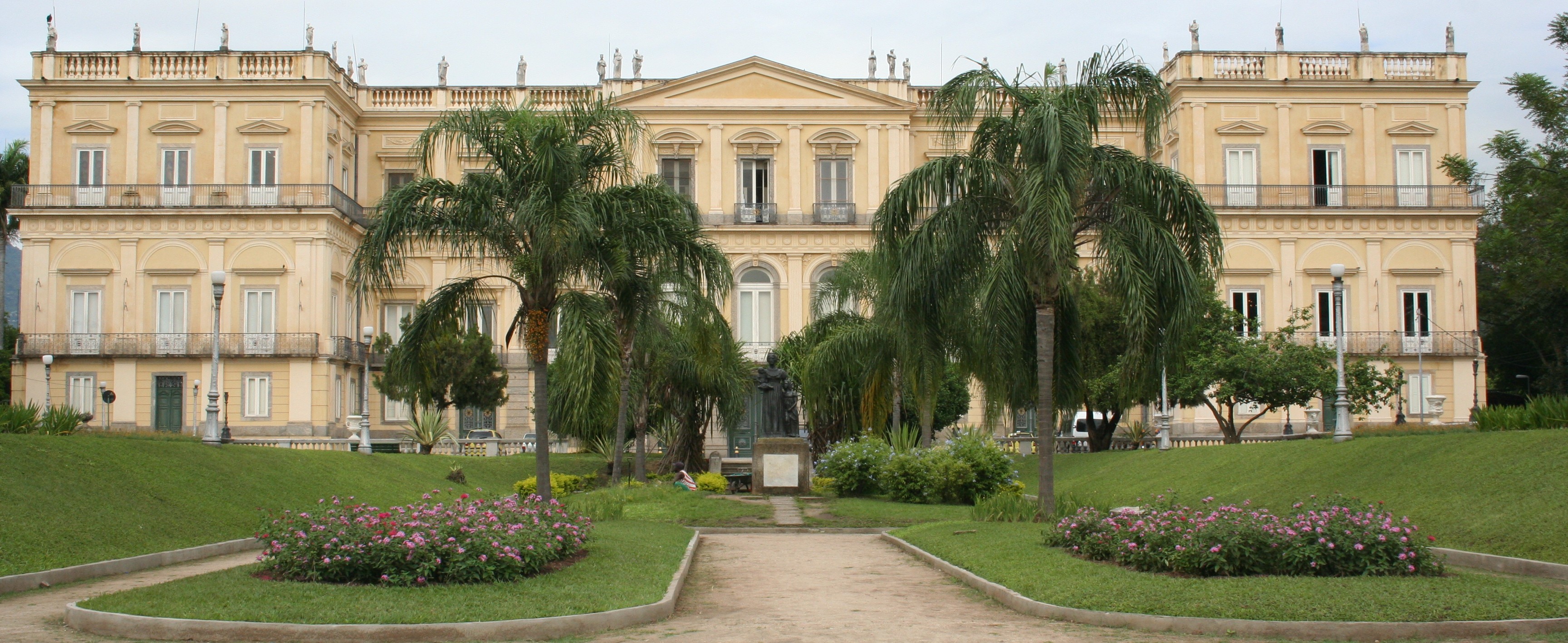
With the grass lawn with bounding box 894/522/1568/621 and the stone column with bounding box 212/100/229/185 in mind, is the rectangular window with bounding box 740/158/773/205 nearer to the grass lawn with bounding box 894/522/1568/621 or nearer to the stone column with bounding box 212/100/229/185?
the stone column with bounding box 212/100/229/185

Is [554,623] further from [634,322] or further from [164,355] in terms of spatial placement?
[164,355]

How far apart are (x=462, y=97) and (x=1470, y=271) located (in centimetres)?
3522

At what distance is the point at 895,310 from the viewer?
17.5 meters

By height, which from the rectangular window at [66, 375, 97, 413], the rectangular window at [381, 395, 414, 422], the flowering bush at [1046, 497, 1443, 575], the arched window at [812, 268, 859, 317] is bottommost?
the flowering bush at [1046, 497, 1443, 575]

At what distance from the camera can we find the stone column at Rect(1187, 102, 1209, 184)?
45875 millimetres

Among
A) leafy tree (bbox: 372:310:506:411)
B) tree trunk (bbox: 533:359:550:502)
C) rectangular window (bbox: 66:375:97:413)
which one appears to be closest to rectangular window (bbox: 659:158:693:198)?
leafy tree (bbox: 372:310:506:411)

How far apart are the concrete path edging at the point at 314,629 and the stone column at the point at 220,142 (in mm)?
38697

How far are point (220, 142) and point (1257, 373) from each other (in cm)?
3348

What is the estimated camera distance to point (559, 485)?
84.6 ft

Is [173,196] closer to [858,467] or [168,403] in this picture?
[168,403]

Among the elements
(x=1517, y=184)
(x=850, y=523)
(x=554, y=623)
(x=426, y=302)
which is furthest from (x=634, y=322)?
(x=1517, y=184)

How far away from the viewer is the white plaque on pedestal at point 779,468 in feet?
81.3

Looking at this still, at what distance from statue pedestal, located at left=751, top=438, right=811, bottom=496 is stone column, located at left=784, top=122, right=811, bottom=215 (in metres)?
23.3

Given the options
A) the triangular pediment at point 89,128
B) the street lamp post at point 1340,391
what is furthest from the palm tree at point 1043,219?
the triangular pediment at point 89,128
